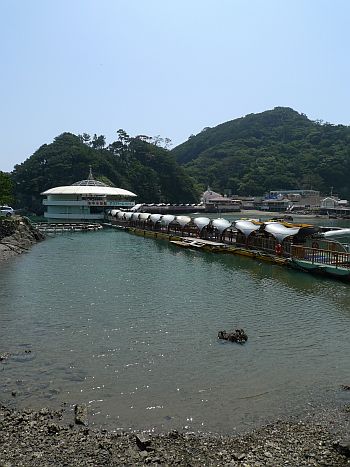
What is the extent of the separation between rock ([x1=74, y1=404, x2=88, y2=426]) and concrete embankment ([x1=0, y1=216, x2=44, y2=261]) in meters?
31.0

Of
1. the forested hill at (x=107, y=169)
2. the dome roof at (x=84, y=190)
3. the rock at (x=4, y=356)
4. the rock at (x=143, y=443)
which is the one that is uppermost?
the forested hill at (x=107, y=169)

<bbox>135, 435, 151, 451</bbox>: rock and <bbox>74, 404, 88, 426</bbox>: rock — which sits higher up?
<bbox>135, 435, 151, 451</bbox>: rock

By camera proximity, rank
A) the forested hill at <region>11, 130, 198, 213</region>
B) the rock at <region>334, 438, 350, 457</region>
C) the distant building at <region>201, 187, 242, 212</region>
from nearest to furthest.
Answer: the rock at <region>334, 438, 350, 457</region>
the forested hill at <region>11, 130, 198, 213</region>
the distant building at <region>201, 187, 242, 212</region>

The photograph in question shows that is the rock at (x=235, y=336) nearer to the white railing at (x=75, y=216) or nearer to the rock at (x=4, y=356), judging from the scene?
the rock at (x=4, y=356)

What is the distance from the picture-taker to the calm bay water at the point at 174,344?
1336 cm

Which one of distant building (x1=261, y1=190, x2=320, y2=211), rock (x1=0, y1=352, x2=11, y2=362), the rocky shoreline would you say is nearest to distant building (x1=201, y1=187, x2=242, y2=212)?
distant building (x1=261, y1=190, x2=320, y2=211)

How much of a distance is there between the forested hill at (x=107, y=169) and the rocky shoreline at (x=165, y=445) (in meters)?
108

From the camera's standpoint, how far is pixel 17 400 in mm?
13328

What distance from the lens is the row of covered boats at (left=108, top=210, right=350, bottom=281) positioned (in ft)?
111

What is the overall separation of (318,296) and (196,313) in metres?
8.67

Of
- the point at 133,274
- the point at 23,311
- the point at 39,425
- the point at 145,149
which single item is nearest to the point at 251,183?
the point at 145,149

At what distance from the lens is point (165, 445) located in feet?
35.3

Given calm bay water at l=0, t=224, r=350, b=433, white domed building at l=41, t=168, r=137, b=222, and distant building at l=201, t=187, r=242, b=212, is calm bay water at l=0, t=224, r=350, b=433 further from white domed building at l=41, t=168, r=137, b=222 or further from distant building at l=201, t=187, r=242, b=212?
distant building at l=201, t=187, r=242, b=212

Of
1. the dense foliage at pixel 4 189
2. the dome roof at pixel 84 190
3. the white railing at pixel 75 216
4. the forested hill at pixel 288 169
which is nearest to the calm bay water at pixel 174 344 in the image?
the dense foliage at pixel 4 189
